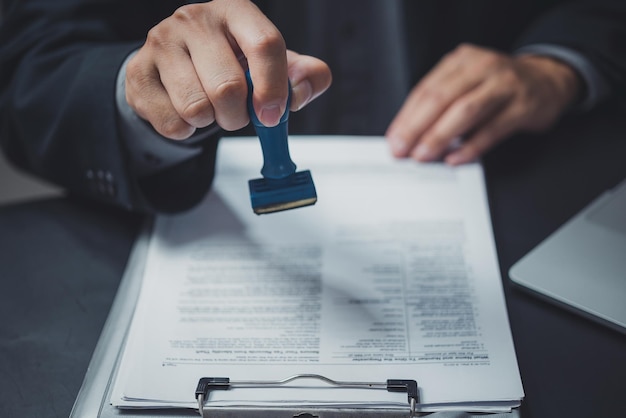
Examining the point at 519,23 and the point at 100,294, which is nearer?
the point at 100,294

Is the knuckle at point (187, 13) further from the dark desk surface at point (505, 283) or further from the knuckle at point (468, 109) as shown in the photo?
the knuckle at point (468, 109)

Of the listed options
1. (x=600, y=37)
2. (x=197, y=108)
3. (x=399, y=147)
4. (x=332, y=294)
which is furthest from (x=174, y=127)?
(x=600, y=37)

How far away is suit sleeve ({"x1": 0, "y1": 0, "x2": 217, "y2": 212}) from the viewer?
65 centimetres

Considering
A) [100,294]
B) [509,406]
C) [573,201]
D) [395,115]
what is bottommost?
[509,406]

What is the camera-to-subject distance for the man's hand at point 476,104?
74 centimetres

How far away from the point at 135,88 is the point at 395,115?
389 mm

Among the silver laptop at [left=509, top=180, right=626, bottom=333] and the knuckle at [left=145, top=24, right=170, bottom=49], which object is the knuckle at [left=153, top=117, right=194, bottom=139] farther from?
the silver laptop at [left=509, top=180, right=626, bottom=333]

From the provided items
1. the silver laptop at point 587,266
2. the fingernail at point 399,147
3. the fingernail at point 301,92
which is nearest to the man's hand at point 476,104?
the fingernail at point 399,147

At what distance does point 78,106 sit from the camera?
0.67 m

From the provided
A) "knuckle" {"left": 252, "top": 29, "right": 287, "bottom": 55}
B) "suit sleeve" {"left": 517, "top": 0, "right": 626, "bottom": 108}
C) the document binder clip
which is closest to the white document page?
the document binder clip

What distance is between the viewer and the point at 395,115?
837 millimetres

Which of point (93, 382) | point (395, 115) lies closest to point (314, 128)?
point (395, 115)

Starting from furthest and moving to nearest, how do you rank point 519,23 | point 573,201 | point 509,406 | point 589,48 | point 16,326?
1. point 519,23
2. point 589,48
3. point 573,201
4. point 16,326
5. point 509,406

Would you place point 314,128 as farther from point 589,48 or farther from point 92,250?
point 589,48
